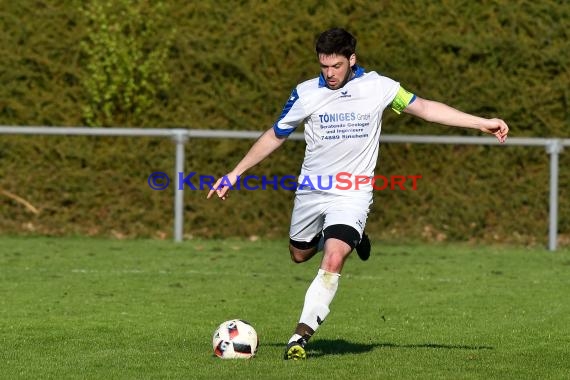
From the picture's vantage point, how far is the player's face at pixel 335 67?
8062 mm

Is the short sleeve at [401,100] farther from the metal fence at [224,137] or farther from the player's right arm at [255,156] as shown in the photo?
the metal fence at [224,137]

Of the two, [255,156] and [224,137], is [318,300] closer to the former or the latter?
[255,156]

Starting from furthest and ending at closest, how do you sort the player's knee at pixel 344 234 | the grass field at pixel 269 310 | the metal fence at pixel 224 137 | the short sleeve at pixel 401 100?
the metal fence at pixel 224 137 < the short sleeve at pixel 401 100 < the player's knee at pixel 344 234 < the grass field at pixel 269 310

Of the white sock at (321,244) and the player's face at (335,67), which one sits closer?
the player's face at (335,67)

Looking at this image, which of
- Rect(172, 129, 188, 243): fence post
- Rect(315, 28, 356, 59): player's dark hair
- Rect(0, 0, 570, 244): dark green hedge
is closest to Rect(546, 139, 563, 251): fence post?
Rect(0, 0, 570, 244): dark green hedge

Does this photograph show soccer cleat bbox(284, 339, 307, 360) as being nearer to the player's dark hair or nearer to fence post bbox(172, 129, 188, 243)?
the player's dark hair

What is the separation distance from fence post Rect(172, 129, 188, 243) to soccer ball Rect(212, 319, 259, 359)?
7590 mm

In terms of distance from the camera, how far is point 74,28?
16.5 m

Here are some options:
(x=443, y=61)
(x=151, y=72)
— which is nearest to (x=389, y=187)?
(x=443, y=61)

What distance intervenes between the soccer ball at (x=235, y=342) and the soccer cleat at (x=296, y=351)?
10.1 inches

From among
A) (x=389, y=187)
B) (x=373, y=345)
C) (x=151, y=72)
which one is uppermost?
(x=151, y=72)

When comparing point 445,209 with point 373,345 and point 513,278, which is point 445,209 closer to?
point 513,278

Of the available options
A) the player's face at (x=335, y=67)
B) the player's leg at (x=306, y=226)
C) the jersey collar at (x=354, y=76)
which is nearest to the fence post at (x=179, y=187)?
the player's leg at (x=306, y=226)

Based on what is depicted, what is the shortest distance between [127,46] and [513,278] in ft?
20.3
